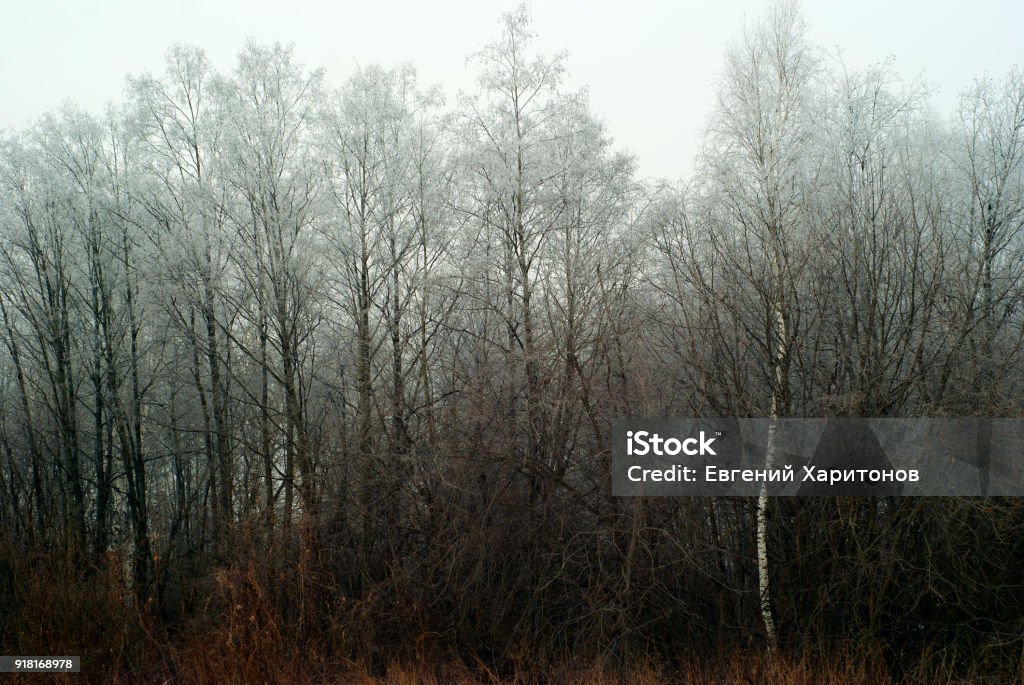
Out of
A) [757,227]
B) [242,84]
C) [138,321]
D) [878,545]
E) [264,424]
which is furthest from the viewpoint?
[138,321]

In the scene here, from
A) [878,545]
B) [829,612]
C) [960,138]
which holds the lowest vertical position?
[829,612]

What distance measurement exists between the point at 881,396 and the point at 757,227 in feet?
7.75

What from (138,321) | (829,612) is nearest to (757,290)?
(829,612)

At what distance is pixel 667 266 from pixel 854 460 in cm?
341

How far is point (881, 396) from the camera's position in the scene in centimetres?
830

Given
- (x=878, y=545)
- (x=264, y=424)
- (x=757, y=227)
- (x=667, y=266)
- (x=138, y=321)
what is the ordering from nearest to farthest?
(x=878, y=545)
(x=757, y=227)
(x=667, y=266)
(x=264, y=424)
(x=138, y=321)

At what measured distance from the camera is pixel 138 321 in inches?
651

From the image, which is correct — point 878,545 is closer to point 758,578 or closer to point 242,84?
point 758,578

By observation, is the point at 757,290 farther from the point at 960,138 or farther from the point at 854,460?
the point at 960,138

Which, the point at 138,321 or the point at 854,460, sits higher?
the point at 138,321

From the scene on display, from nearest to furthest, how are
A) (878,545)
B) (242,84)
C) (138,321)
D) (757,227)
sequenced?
(878,545)
(757,227)
(242,84)
(138,321)

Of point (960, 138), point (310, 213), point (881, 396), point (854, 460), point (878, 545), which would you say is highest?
point (960, 138)

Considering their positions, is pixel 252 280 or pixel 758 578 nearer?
pixel 758 578

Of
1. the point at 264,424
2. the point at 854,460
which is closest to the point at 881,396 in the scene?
the point at 854,460
